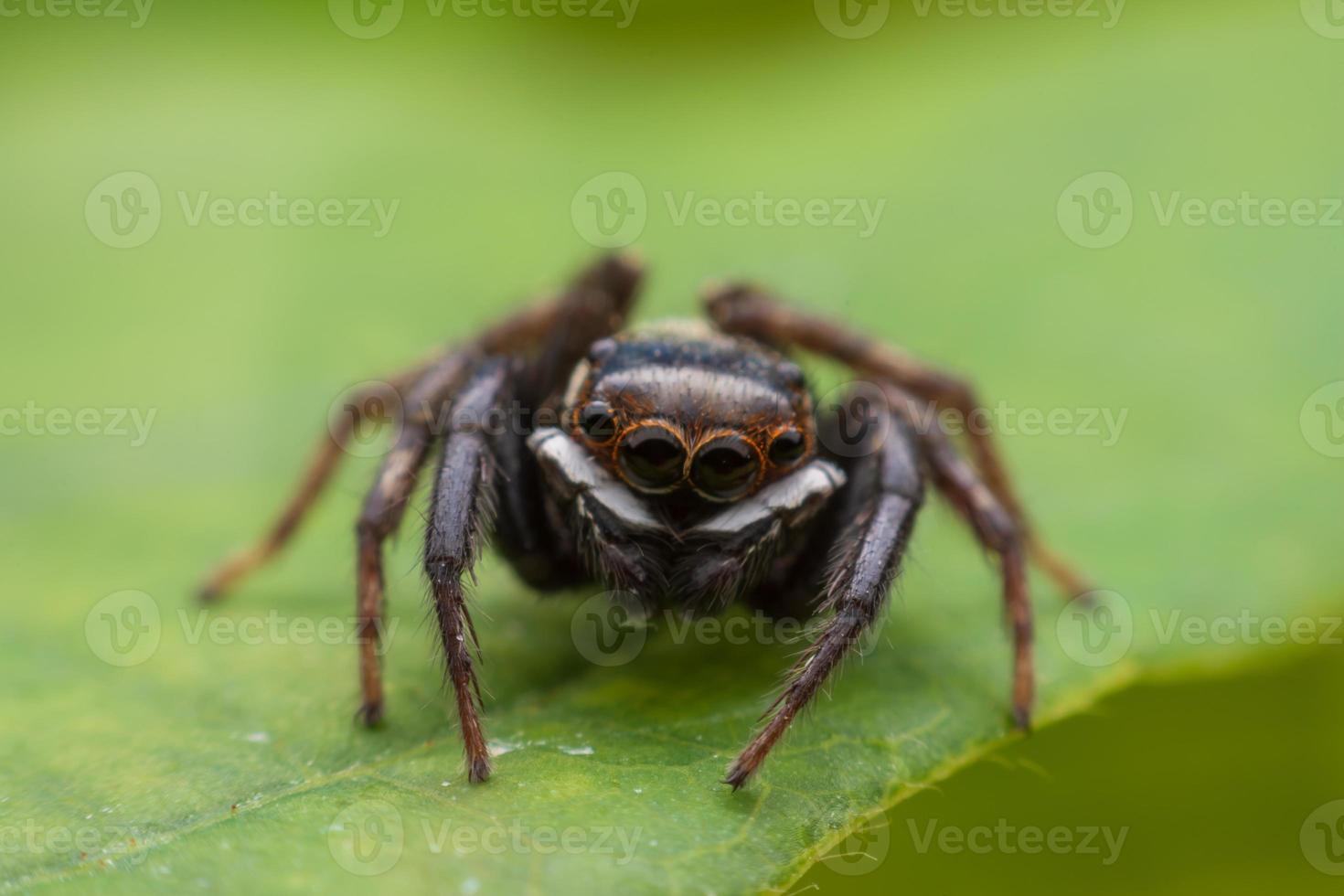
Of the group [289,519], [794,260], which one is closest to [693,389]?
[289,519]

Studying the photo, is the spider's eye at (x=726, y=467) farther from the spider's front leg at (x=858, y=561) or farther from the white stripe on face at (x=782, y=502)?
the spider's front leg at (x=858, y=561)

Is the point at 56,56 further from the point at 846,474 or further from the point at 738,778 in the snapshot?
the point at 738,778

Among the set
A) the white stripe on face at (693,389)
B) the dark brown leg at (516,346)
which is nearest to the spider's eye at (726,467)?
the white stripe on face at (693,389)

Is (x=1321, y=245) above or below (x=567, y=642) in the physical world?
above

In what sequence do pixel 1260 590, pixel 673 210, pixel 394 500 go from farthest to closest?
pixel 673 210 < pixel 1260 590 < pixel 394 500

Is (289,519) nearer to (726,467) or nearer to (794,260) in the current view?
(726,467)

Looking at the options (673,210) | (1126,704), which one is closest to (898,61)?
(673,210)
